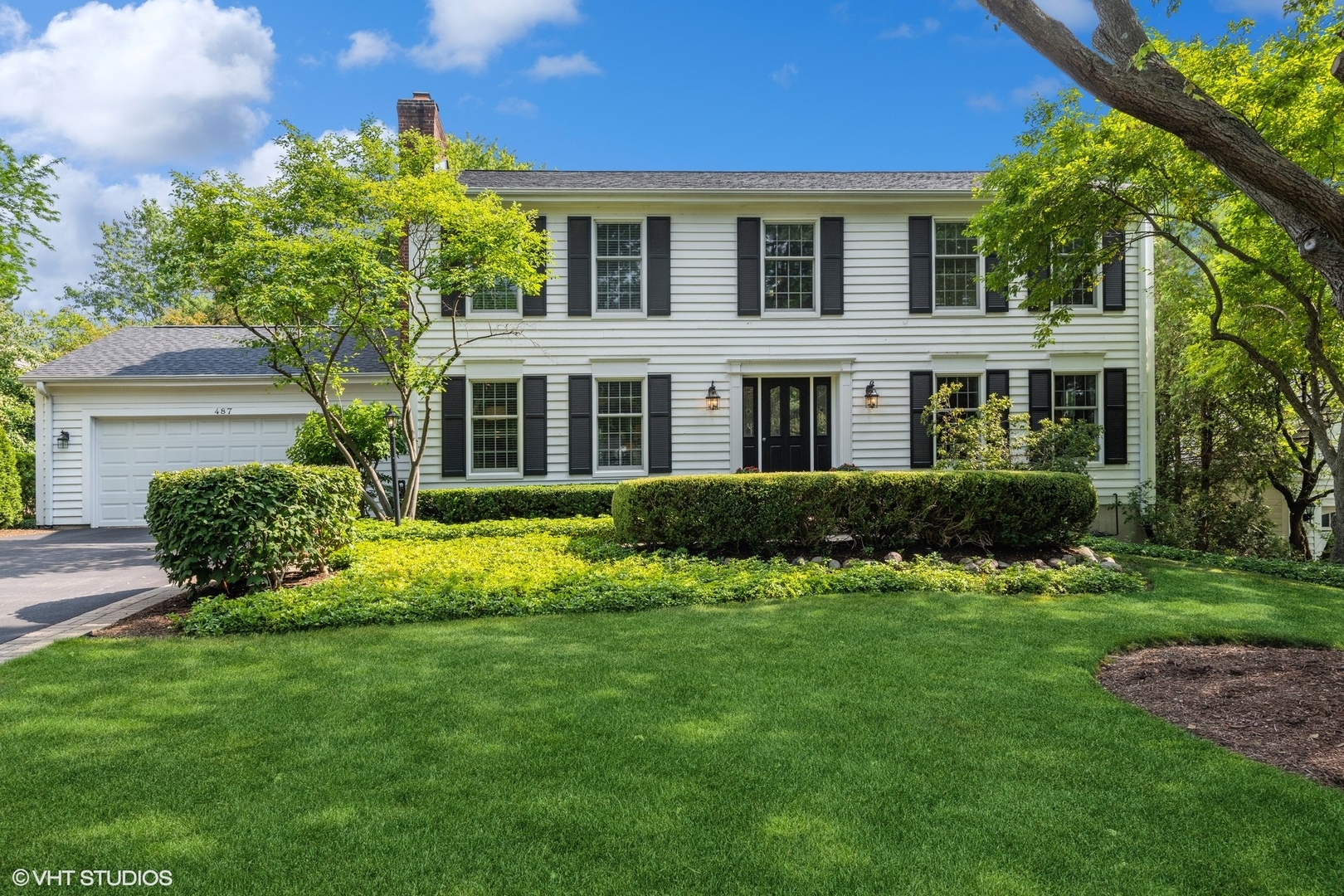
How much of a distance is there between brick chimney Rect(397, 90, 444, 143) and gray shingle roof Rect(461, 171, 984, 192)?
1011 millimetres

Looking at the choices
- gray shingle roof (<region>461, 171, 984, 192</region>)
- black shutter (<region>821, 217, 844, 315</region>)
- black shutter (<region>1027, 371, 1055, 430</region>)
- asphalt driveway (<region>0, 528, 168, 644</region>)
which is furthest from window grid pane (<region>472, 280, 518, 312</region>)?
black shutter (<region>1027, 371, 1055, 430</region>)

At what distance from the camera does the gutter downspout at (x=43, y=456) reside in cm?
1308

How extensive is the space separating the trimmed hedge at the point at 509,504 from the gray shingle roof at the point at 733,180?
5022 mm

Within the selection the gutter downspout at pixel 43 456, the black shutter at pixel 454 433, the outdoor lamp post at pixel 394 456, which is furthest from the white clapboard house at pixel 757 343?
the outdoor lamp post at pixel 394 456

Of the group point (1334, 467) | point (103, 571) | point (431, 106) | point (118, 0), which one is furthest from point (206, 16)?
point (1334, 467)

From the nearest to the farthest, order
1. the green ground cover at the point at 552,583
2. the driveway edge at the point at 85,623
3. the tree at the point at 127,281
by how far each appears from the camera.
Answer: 1. the driveway edge at the point at 85,623
2. the green ground cover at the point at 552,583
3. the tree at the point at 127,281

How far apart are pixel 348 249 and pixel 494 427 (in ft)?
12.8

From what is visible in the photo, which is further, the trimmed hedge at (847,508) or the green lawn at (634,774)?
the trimmed hedge at (847,508)

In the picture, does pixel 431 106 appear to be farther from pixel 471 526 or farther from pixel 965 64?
pixel 965 64

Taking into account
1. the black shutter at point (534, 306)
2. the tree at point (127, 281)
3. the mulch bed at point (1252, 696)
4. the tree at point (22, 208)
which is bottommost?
the mulch bed at point (1252, 696)

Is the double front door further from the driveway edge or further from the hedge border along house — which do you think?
the driveway edge

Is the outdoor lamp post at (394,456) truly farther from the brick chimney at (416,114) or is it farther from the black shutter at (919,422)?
the black shutter at (919,422)

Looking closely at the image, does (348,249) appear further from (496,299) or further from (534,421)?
(534,421)

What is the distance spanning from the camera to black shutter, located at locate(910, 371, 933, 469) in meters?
12.4
